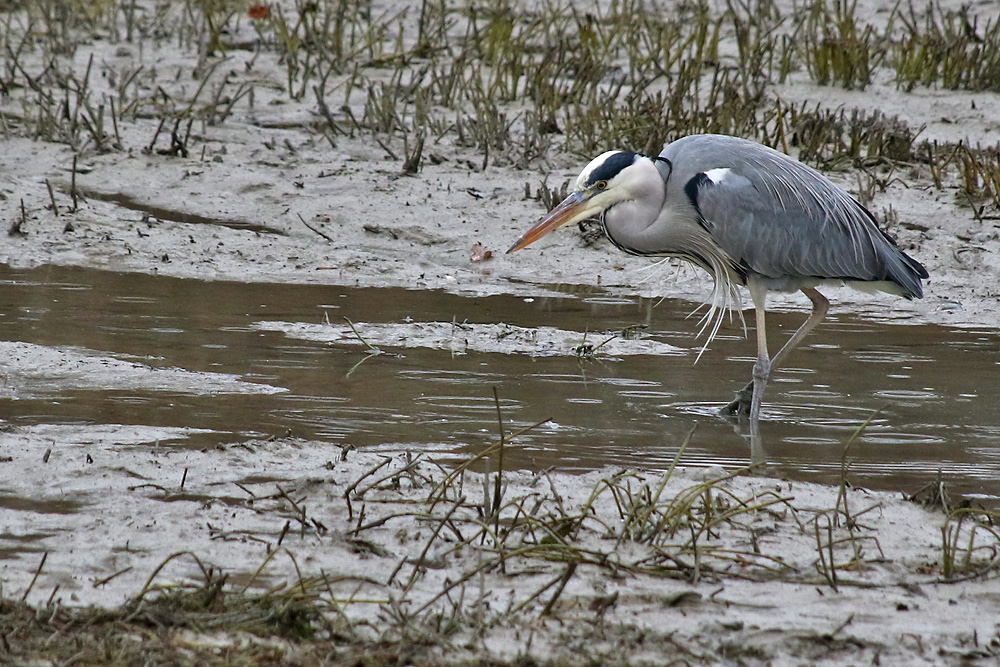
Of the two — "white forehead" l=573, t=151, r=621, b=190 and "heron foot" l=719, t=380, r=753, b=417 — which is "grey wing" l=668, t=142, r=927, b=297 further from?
"heron foot" l=719, t=380, r=753, b=417

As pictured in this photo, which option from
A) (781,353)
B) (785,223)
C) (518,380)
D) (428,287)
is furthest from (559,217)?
(428,287)

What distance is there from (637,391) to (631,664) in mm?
2841

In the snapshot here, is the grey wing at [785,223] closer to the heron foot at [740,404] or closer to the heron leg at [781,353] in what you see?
the heron leg at [781,353]

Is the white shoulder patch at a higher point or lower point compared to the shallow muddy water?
higher

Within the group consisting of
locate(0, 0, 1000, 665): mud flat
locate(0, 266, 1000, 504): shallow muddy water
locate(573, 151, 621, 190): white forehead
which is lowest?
locate(0, 266, 1000, 504): shallow muddy water

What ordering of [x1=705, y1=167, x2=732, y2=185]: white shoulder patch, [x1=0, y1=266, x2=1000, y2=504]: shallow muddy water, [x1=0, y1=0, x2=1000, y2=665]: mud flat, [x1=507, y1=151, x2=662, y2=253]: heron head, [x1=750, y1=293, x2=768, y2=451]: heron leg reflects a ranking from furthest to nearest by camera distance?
1. [x1=705, y1=167, x2=732, y2=185]: white shoulder patch
2. [x1=507, y1=151, x2=662, y2=253]: heron head
3. [x1=750, y1=293, x2=768, y2=451]: heron leg
4. [x1=0, y1=266, x2=1000, y2=504]: shallow muddy water
5. [x1=0, y1=0, x2=1000, y2=665]: mud flat

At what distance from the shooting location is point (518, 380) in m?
5.54

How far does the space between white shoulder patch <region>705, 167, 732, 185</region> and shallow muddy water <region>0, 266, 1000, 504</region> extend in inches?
35.6

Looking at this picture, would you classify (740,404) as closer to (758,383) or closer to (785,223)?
(758,383)

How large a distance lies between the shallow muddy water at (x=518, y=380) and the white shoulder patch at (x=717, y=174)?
2.96ft

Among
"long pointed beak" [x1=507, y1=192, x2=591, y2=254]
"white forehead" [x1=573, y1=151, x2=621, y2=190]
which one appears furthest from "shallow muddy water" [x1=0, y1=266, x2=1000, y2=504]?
"white forehead" [x1=573, y1=151, x2=621, y2=190]

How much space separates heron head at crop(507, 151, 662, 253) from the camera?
18.4 ft

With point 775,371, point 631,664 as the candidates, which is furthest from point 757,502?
point 775,371

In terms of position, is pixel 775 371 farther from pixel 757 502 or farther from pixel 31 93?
pixel 31 93
